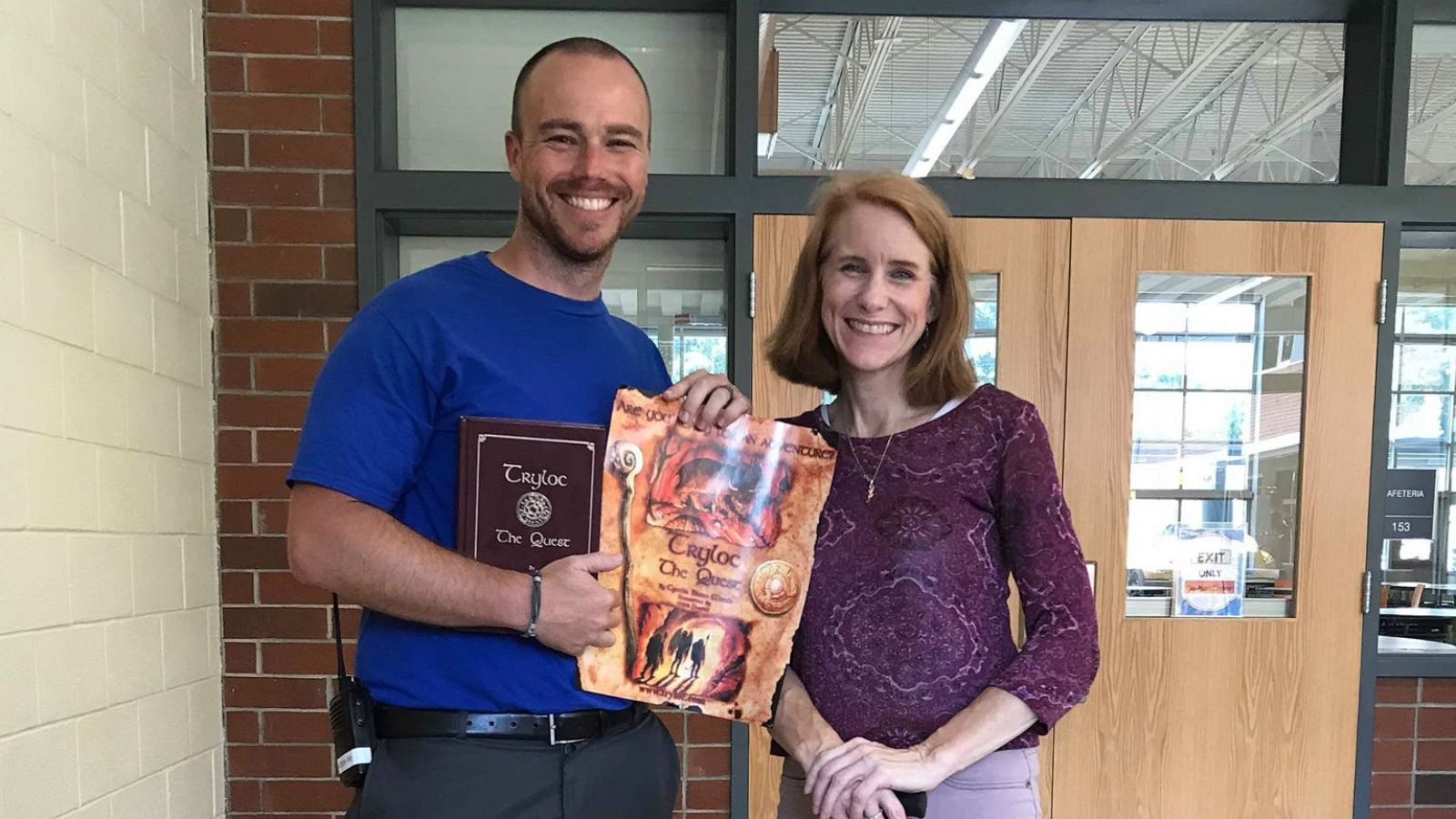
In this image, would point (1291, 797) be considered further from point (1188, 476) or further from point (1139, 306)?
point (1139, 306)

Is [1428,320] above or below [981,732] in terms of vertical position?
above

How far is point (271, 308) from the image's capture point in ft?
8.23

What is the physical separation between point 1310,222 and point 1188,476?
0.87 metres

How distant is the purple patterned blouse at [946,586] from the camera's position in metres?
1.18

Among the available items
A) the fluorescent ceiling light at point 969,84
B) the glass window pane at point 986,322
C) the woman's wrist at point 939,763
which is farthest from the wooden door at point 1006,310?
the woman's wrist at point 939,763

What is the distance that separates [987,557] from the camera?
48.5 inches

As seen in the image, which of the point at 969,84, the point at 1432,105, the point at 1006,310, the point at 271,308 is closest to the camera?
the point at 271,308

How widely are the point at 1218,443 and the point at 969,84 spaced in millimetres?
3273

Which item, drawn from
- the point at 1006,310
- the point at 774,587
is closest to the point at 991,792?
the point at 774,587

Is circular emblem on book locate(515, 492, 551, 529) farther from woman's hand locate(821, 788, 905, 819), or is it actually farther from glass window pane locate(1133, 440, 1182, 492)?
glass window pane locate(1133, 440, 1182, 492)

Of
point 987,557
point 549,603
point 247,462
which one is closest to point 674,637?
point 549,603

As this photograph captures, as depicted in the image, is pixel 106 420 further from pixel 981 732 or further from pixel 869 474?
pixel 981 732

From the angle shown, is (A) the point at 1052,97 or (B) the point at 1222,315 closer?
(B) the point at 1222,315

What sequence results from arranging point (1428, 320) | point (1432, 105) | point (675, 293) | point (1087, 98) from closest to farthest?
point (675, 293) → point (1428, 320) → point (1432, 105) → point (1087, 98)
